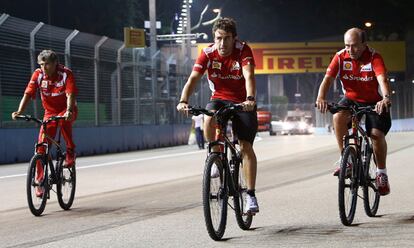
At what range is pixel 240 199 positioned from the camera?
23.9 ft

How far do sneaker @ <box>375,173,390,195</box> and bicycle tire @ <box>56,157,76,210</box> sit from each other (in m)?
3.49

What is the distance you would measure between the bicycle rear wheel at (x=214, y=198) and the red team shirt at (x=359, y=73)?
5.69ft

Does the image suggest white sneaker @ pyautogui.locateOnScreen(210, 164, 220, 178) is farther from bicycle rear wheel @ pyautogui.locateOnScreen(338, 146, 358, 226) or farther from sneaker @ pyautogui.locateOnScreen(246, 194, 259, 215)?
bicycle rear wheel @ pyautogui.locateOnScreen(338, 146, 358, 226)

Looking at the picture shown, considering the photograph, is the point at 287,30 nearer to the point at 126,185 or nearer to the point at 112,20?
the point at 112,20

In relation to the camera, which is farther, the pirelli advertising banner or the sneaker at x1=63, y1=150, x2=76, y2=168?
the pirelli advertising banner

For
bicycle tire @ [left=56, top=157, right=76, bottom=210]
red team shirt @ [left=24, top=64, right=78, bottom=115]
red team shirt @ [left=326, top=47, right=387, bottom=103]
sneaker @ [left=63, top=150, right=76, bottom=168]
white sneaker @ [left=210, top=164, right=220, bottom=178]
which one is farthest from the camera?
sneaker @ [left=63, top=150, right=76, bottom=168]

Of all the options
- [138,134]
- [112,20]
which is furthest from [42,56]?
[112,20]

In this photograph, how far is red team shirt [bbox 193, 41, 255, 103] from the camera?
7.26 meters

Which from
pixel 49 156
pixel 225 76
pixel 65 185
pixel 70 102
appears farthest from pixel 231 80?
pixel 65 185

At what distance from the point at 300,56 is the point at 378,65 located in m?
51.3

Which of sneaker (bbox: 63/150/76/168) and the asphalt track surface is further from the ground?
sneaker (bbox: 63/150/76/168)

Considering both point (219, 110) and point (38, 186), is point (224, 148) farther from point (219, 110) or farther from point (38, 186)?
point (38, 186)

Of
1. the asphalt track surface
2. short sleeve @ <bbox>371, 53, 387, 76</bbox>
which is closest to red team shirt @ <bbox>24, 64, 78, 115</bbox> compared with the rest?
the asphalt track surface

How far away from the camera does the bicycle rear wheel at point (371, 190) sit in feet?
26.0
